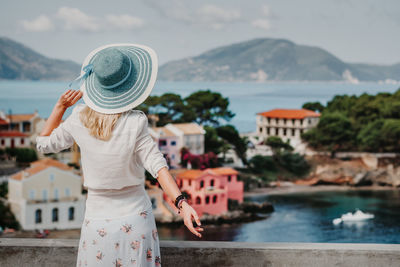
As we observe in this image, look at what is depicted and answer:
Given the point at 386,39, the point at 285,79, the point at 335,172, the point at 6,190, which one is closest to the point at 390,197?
the point at 335,172

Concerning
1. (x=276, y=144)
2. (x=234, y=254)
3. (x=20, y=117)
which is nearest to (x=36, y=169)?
(x=20, y=117)

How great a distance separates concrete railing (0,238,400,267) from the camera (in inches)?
43.9

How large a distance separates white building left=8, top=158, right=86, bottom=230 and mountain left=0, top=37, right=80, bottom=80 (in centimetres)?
1106

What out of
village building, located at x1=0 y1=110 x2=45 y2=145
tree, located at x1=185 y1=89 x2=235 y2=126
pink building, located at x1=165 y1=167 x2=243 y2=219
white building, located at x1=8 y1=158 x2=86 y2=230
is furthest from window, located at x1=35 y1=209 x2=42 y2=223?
tree, located at x1=185 y1=89 x2=235 y2=126

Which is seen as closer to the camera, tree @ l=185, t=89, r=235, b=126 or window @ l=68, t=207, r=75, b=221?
window @ l=68, t=207, r=75, b=221

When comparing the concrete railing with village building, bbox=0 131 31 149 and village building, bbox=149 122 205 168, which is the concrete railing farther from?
village building, bbox=0 131 31 149

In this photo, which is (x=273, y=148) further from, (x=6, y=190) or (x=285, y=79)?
(x=285, y=79)

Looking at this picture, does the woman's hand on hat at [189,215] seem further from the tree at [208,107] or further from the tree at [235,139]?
the tree at [208,107]

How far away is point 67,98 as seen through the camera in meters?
0.93

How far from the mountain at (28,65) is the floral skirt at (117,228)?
21.9 meters

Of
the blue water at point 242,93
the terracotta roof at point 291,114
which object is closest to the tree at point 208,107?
the blue water at point 242,93

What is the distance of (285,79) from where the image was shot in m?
29.7

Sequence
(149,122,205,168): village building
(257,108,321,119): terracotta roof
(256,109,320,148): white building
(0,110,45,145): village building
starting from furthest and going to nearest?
(257,108,321,119): terracotta roof
(256,109,320,148): white building
(0,110,45,145): village building
(149,122,205,168): village building

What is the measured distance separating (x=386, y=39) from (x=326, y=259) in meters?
26.3
